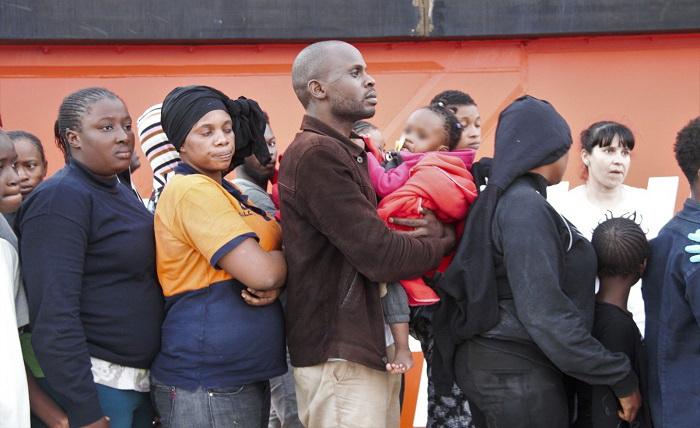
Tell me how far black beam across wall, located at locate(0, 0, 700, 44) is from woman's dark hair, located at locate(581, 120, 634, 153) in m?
0.52

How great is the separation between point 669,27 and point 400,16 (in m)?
1.45

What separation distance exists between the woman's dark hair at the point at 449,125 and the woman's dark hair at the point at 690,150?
1.00 meters

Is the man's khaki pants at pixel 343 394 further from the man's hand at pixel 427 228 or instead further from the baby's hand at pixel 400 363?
the man's hand at pixel 427 228

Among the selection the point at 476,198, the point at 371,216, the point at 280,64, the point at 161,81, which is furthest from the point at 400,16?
the point at 371,216

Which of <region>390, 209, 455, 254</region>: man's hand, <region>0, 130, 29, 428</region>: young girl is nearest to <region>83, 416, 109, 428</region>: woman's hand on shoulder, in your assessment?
<region>0, 130, 29, 428</region>: young girl

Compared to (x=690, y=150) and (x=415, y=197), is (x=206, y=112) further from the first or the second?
(x=690, y=150)

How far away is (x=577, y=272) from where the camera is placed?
291 centimetres

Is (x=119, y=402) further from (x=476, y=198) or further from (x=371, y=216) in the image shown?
(x=476, y=198)

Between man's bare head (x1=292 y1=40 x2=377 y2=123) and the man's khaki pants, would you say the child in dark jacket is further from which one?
man's bare head (x1=292 y1=40 x2=377 y2=123)

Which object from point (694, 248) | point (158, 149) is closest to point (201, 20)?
point (158, 149)

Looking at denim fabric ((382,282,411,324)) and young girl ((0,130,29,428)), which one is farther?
denim fabric ((382,282,411,324))

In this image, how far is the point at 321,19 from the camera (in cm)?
447

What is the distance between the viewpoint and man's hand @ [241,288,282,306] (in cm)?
284

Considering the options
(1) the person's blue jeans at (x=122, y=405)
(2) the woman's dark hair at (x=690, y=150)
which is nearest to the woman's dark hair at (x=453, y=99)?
(2) the woman's dark hair at (x=690, y=150)
